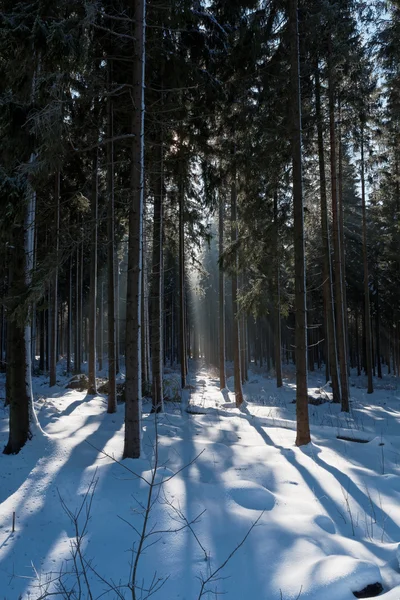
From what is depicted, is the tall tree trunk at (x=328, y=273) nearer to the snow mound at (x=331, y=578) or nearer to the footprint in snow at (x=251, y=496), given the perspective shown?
the footprint in snow at (x=251, y=496)

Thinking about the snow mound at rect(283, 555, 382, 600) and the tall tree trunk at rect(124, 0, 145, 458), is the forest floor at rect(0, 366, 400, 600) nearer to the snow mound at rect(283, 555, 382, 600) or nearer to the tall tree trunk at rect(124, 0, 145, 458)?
the snow mound at rect(283, 555, 382, 600)

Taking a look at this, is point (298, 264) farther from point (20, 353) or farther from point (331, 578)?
point (20, 353)

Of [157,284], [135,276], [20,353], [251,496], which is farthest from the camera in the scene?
[157,284]

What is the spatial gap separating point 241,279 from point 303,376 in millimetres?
14113

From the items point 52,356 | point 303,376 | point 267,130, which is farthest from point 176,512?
point 52,356

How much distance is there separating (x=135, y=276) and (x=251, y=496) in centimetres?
374

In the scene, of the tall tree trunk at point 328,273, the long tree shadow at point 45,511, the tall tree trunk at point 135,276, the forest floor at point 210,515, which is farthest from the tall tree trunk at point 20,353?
the tall tree trunk at point 328,273

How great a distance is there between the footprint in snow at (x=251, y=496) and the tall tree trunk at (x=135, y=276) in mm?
1930

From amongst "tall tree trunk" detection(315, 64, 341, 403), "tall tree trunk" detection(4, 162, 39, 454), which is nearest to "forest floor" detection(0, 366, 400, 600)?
"tall tree trunk" detection(4, 162, 39, 454)

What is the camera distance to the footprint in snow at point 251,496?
169 inches

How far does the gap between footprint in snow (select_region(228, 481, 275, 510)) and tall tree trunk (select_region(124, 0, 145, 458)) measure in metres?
1.93

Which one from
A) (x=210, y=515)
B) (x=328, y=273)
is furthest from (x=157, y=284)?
(x=210, y=515)

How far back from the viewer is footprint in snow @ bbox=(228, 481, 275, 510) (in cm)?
430

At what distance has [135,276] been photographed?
6.07m
